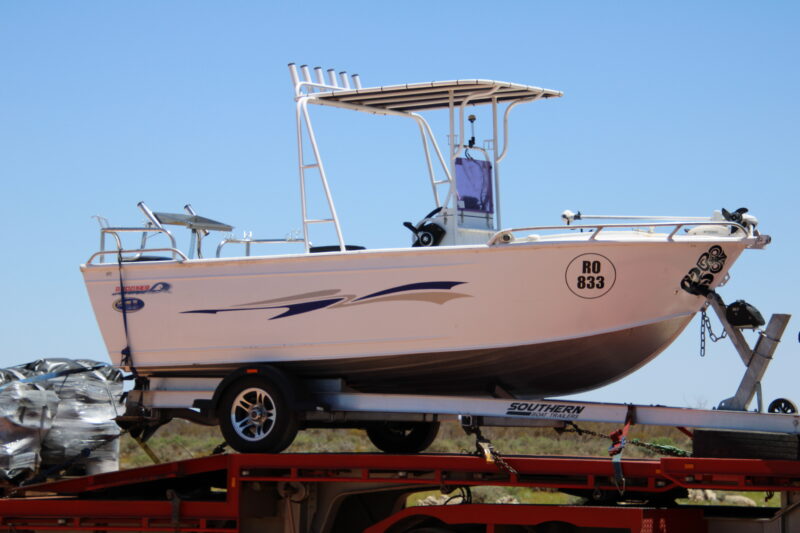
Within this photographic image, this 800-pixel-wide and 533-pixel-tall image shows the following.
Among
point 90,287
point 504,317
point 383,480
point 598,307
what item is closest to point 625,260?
point 598,307

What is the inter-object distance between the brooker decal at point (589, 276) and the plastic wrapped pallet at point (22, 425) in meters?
4.91

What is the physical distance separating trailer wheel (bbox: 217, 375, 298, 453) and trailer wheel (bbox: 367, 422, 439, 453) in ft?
5.36

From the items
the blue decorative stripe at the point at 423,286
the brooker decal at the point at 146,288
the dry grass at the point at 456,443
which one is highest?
the brooker decal at the point at 146,288

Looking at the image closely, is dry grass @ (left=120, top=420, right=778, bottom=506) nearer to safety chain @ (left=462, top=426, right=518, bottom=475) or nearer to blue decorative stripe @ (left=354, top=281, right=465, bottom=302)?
blue decorative stripe @ (left=354, top=281, right=465, bottom=302)

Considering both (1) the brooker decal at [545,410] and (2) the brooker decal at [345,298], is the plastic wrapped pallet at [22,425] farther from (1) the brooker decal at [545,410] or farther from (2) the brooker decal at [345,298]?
(1) the brooker decal at [545,410]

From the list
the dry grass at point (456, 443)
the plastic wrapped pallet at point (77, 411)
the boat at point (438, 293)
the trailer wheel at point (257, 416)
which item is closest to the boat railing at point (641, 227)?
the boat at point (438, 293)

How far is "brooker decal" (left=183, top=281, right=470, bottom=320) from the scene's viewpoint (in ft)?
29.4

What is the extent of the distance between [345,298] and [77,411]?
3.05 meters

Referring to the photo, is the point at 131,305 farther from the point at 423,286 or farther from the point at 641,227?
the point at 641,227

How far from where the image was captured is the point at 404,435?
11.0m

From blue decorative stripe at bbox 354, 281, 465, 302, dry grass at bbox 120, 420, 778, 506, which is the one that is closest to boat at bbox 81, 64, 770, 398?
blue decorative stripe at bbox 354, 281, 465, 302

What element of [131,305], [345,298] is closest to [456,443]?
[131,305]

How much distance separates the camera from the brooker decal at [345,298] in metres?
8.97

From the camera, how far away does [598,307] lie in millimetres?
8594
